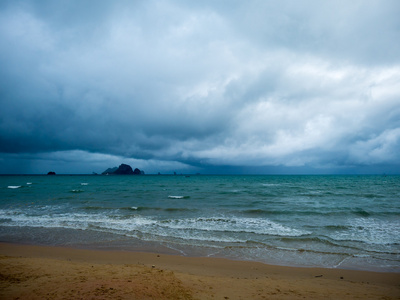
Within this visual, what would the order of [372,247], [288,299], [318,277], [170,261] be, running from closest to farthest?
[288,299] < [318,277] < [170,261] < [372,247]

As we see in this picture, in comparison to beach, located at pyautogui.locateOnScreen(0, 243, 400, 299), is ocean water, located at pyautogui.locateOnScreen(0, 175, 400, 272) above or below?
below

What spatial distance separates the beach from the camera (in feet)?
19.2

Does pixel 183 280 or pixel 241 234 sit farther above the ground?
pixel 183 280

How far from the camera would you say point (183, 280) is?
23.5ft

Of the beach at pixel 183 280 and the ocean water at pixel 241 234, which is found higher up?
the beach at pixel 183 280

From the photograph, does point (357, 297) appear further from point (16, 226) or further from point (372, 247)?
point (16, 226)

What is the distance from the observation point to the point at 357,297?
659cm

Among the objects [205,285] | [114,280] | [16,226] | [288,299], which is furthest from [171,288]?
[16,226]

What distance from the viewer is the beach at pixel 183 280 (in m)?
5.85

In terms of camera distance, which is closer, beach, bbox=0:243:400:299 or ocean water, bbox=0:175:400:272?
beach, bbox=0:243:400:299

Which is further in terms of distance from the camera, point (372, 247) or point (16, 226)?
point (16, 226)

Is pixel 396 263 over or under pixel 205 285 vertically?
under

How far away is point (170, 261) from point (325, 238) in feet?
33.1

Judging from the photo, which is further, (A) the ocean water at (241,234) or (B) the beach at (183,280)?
(A) the ocean water at (241,234)
